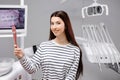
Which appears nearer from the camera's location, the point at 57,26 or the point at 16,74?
the point at 57,26

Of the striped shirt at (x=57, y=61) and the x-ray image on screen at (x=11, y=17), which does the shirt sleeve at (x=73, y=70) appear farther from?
the x-ray image on screen at (x=11, y=17)

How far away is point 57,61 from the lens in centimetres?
140

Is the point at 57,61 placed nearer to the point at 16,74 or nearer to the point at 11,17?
the point at 16,74

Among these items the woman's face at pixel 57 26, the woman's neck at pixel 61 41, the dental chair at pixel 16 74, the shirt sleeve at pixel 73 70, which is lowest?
the dental chair at pixel 16 74

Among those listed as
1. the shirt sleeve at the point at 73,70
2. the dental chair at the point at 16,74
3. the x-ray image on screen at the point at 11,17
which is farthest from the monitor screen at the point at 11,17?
the shirt sleeve at the point at 73,70

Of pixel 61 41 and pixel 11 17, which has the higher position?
pixel 11 17

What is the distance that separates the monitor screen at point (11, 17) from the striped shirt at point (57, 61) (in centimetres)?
30

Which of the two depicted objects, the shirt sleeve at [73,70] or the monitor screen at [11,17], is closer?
the shirt sleeve at [73,70]

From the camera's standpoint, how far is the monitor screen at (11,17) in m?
1.56

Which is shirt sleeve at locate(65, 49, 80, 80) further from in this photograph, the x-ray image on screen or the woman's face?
the x-ray image on screen

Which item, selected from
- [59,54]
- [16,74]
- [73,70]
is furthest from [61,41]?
[16,74]

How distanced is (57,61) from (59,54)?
5cm

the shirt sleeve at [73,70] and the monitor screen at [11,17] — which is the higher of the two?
the monitor screen at [11,17]

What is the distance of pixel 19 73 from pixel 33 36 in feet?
1.95
